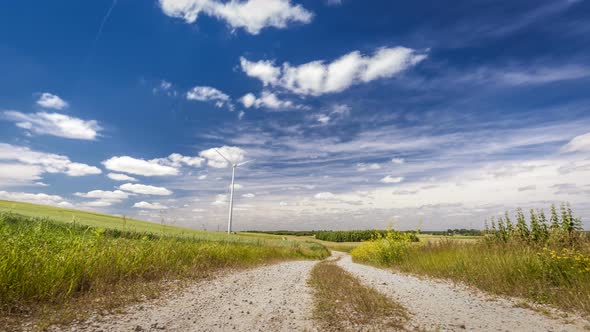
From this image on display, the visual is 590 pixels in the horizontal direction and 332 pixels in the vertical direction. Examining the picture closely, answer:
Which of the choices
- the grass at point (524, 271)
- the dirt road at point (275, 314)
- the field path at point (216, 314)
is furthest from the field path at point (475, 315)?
the field path at point (216, 314)

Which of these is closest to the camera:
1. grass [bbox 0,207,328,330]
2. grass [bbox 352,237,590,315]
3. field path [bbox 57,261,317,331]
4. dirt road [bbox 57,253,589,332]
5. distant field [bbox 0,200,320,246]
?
field path [bbox 57,261,317,331]

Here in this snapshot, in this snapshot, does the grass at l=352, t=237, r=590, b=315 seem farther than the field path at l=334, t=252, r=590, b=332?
Yes

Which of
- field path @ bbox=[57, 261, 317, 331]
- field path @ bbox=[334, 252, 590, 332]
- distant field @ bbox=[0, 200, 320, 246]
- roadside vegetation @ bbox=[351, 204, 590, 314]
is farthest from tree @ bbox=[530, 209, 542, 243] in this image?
distant field @ bbox=[0, 200, 320, 246]

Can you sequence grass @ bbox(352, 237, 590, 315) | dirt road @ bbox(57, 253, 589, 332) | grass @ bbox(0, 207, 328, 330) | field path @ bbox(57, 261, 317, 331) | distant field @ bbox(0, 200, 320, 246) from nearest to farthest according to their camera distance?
field path @ bbox(57, 261, 317, 331)
dirt road @ bbox(57, 253, 589, 332)
grass @ bbox(0, 207, 328, 330)
grass @ bbox(352, 237, 590, 315)
distant field @ bbox(0, 200, 320, 246)

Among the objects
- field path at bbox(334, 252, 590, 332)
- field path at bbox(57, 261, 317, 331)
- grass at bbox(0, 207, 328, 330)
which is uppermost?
grass at bbox(0, 207, 328, 330)

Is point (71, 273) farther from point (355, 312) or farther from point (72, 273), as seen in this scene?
point (355, 312)

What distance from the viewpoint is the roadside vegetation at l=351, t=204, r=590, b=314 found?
27.0 feet

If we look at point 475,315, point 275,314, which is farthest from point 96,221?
point 475,315

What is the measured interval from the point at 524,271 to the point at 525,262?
412 mm

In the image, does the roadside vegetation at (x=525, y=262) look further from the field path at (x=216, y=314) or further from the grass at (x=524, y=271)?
the field path at (x=216, y=314)

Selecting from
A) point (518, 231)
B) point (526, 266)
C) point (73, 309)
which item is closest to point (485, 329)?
point (526, 266)

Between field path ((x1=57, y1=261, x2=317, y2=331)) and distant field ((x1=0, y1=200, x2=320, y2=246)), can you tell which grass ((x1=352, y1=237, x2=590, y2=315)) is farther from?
distant field ((x1=0, y1=200, x2=320, y2=246))

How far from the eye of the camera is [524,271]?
31.5 feet

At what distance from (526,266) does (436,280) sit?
143 inches
